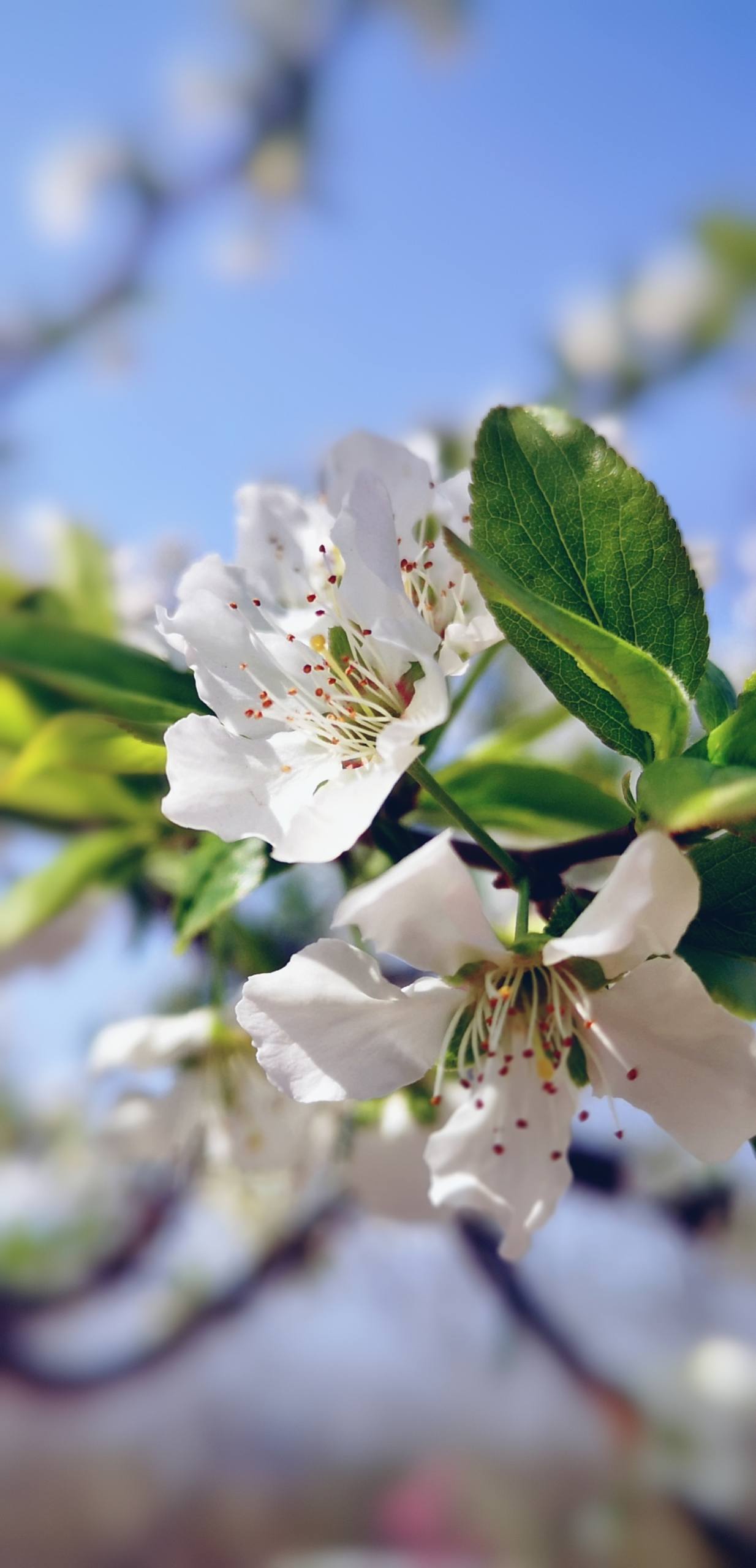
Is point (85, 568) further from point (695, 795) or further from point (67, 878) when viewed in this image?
point (695, 795)

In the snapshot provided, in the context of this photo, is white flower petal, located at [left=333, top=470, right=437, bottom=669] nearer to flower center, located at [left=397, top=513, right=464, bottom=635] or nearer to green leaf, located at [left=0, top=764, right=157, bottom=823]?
flower center, located at [left=397, top=513, right=464, bottom=635]

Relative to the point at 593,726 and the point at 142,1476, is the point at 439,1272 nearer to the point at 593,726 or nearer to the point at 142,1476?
the point at 142,1476

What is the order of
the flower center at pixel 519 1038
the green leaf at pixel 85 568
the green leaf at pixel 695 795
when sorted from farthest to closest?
the green leaf at pixel 85 568, the flower center at pixel 519 1038, the green leaf at pixel 695 795

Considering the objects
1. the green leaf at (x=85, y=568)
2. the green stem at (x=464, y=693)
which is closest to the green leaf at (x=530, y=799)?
the green stem at (x=464, y=693)

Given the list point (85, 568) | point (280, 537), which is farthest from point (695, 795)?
point (85, 568)

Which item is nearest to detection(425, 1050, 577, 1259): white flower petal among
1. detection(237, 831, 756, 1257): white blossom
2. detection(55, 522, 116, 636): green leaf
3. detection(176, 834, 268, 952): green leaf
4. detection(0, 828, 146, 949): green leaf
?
detection(237, 831, 756, 1257): white blossom

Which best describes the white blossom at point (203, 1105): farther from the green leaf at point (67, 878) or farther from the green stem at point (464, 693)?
the green stem at point (464, 693)

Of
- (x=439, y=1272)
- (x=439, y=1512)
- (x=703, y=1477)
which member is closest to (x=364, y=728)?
(x=439, y=1272)
